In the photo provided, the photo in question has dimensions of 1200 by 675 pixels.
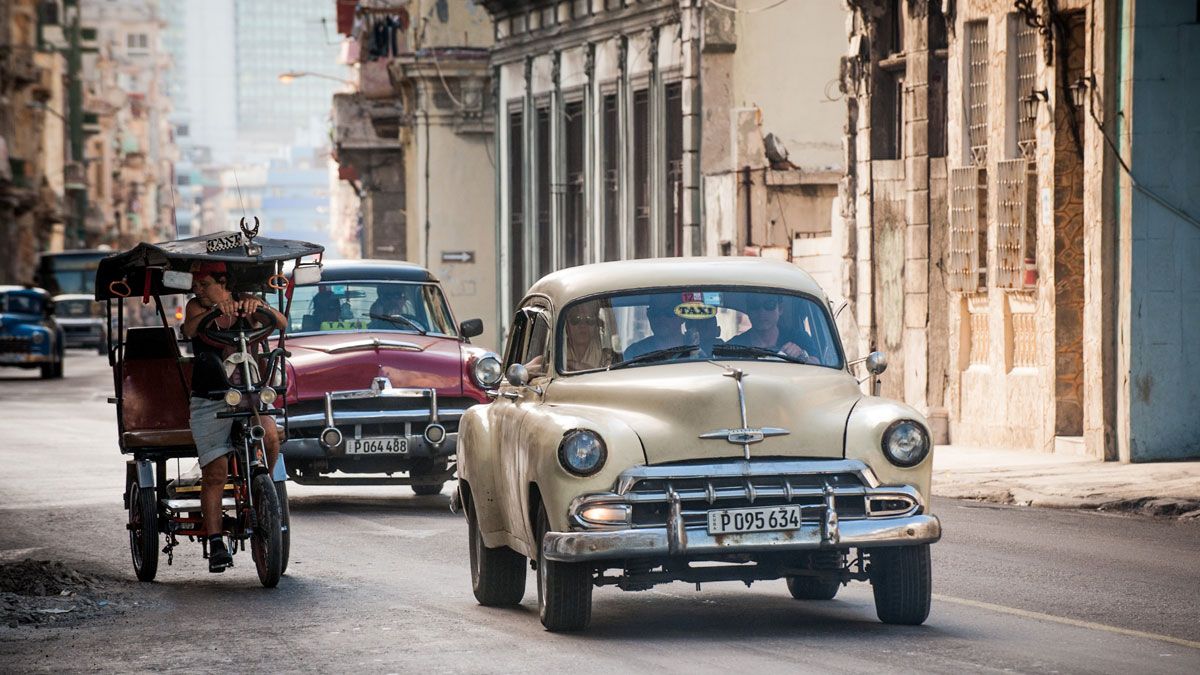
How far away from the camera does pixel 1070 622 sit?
10.1 metres

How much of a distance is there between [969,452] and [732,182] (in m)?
8.88

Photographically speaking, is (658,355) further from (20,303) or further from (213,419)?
(20,303)

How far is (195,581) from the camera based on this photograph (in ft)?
42.2

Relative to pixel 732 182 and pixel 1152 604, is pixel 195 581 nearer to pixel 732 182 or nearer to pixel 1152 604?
pixel 1152 604

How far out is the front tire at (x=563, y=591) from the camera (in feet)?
32.0

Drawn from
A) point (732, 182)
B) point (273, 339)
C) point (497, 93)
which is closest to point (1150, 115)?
point (273, 339)

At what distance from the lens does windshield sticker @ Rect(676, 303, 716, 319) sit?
34.7ft

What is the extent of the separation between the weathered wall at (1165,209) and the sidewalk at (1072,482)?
2.98ft

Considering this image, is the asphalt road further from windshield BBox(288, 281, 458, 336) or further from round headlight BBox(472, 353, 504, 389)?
windshield BBox(288, 281, 458, 336)

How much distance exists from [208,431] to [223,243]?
102 centimetres

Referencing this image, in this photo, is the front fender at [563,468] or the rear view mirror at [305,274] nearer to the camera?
the front fender at [563,468]

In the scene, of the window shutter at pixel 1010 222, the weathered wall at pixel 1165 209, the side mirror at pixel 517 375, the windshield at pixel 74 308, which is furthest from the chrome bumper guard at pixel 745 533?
the windshield at pixel 74 308

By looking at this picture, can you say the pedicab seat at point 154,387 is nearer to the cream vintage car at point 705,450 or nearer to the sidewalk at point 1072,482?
the cream vintage car at point 705,450

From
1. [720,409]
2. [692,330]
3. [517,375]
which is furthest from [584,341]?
[720,409]
